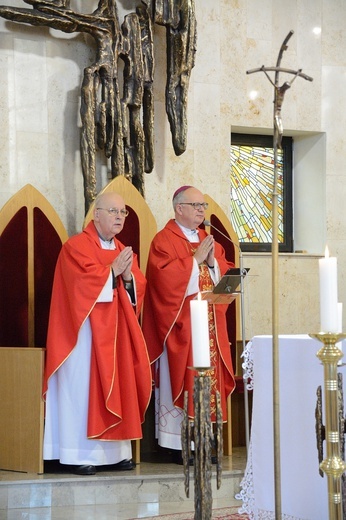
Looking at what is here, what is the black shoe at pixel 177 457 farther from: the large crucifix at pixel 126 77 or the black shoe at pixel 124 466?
the large crucifix at pixel 126 77

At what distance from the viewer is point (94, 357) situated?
5.89 metres

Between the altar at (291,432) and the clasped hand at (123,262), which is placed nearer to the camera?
the altar at (291,432)

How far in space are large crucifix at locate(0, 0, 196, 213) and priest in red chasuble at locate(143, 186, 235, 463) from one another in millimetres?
936

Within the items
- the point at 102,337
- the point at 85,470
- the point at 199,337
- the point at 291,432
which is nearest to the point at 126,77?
the point at 102,337

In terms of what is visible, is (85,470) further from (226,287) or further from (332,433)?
(332,433)

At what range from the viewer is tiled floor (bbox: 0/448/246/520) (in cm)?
553

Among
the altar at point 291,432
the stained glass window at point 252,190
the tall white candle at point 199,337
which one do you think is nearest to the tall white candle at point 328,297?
the tall white candle at point 199,337

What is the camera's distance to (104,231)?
6082 millimetres

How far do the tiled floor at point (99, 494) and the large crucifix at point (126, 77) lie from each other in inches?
85.9

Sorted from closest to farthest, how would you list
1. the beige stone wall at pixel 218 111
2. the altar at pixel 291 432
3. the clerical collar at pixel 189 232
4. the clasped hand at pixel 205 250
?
the altar at pixel 291 432, the clasped hand at pixel 205 250, the clerical collar at pixel 189 232, the beige stone wall at pixel 218 111

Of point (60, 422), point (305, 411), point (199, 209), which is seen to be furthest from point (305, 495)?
point (199, 209)

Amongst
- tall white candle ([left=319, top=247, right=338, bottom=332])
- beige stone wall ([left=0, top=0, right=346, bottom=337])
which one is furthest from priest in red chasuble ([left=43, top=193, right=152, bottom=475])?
tall white candle ([left=319, top=247, right=338, bottom=332])

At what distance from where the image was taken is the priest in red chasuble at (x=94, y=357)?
5852 millimetres

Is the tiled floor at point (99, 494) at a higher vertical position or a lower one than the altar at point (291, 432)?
lower
